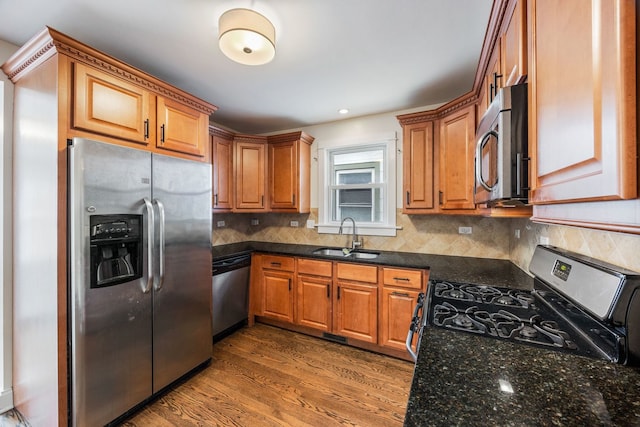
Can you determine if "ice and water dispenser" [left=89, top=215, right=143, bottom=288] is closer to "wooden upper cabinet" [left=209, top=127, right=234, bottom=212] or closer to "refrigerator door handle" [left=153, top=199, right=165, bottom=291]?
"refrigerator door handle" [left=153, top=199, right=165, bottom=291]

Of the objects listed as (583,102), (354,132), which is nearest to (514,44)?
(583,102)

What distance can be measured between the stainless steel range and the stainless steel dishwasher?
200 cm

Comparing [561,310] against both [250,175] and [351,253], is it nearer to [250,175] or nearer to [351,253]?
[351,253]

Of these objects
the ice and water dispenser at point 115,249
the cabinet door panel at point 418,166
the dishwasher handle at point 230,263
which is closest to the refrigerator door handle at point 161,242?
the ice and water dispenser at point 115,249

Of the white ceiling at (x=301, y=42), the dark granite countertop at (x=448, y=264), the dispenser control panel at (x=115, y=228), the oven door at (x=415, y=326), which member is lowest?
the oven door at (x=415, y=326)

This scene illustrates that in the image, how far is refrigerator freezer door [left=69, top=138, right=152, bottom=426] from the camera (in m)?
1.44

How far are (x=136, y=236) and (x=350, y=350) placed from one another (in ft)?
6.93

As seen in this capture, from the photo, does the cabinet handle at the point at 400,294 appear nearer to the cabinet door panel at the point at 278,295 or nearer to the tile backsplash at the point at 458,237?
the tile backsplash at the point at 458,237

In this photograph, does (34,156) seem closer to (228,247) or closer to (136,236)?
(136,236)

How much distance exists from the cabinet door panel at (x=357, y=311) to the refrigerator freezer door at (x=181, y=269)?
1229 mm

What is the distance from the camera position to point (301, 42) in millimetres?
1770

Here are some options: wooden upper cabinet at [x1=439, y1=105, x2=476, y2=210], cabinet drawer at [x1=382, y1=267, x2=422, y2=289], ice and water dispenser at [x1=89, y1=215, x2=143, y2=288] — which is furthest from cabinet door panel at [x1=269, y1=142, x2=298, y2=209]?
ice and water dispenser at [x1=89, y1=215, x2=143, y2=288]

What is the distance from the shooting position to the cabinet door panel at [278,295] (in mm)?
2946

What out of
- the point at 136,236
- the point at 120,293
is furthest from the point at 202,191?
the point at 120,293
